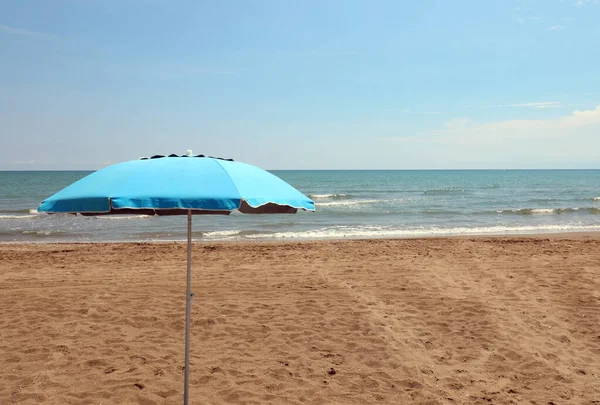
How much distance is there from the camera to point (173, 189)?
277 centimetres

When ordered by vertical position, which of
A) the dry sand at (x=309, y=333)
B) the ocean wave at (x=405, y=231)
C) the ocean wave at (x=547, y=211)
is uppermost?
the ocean wave at (x=547, y=211)

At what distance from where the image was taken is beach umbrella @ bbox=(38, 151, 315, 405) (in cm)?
267

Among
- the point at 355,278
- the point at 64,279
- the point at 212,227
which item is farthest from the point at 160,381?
the point at 212,227

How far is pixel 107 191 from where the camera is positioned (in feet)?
9.04

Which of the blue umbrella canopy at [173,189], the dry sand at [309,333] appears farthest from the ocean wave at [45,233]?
the blue umbrella canopy at [173,189]

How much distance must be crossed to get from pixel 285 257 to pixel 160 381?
7275 mm

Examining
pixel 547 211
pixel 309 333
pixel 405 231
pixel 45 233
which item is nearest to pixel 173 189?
pixel 309 333

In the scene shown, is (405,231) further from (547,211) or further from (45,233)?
(45,233)

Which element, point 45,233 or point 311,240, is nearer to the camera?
point 311,240

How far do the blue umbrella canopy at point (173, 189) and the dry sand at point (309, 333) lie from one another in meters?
2.30

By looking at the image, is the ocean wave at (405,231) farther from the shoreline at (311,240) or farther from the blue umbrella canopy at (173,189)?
the blue umbrella canopy at (173,189)

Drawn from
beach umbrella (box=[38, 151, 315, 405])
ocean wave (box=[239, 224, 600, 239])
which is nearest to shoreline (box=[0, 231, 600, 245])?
ocean wave (box=[239, 224, 600, 239])

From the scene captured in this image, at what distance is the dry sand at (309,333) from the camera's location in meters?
4.53

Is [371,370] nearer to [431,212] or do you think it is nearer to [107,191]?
[107,191]
